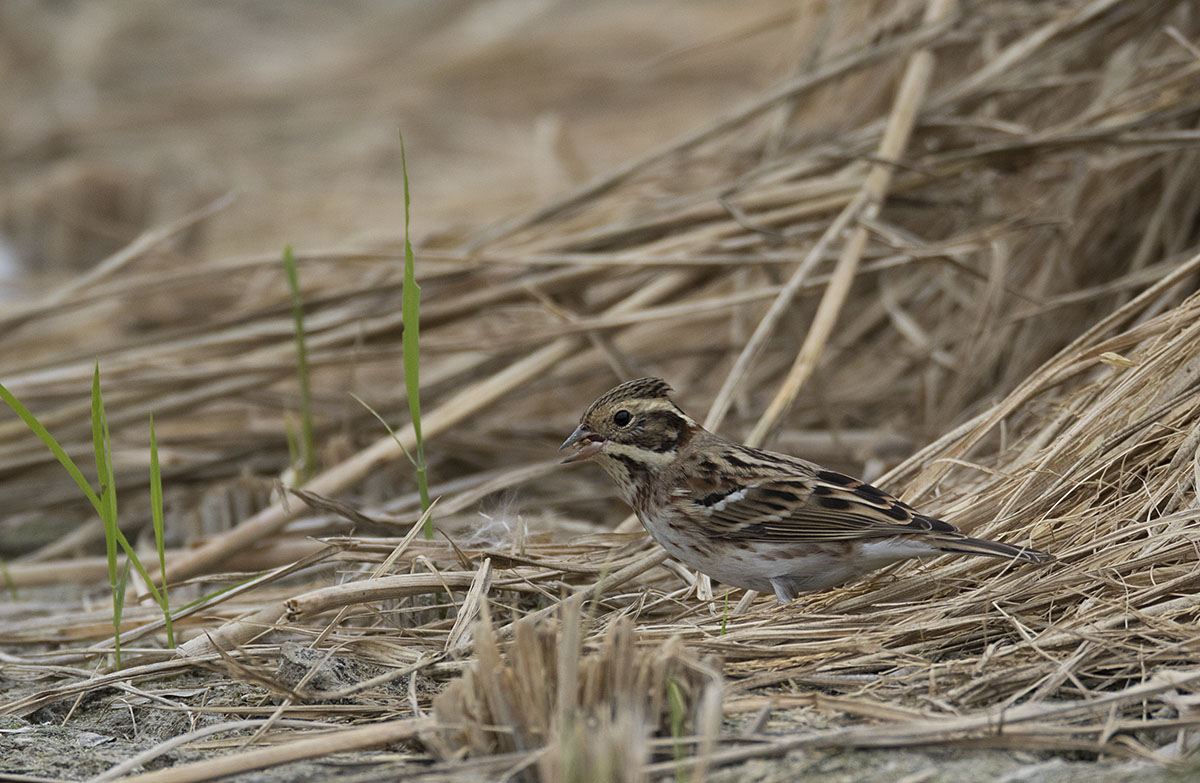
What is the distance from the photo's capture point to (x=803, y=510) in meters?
3.34

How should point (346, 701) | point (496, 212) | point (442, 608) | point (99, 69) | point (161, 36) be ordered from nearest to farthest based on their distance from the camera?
point (346, 701)
point (442, 608)
point (496, 212)
point (99, 69)
point (161, 36)

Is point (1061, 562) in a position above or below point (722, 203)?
below

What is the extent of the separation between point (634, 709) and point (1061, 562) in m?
1.36

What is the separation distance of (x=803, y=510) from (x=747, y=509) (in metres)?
0.16

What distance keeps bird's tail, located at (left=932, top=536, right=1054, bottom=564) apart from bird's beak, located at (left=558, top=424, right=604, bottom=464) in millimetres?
1089

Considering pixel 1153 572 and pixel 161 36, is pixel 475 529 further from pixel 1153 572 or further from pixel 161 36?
pixel 161 36

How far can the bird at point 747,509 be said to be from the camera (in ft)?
10.4

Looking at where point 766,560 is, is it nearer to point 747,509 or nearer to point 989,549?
point 747,509

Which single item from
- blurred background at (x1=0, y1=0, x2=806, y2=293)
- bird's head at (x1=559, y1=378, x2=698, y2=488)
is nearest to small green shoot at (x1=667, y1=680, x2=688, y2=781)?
bird's head at (x1=559, y1=378, x2=698, y2=488)

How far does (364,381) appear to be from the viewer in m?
7.12

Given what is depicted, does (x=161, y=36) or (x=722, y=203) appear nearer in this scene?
(x=722, y=203)

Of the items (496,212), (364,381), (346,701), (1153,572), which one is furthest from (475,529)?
(496,212)

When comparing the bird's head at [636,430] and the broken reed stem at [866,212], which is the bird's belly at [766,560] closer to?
the bird's head at [636,430]

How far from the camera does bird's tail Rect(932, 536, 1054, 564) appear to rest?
115 inches
